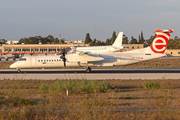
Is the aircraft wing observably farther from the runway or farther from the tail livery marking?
the tail livery marking

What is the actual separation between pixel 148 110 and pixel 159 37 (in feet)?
81.7

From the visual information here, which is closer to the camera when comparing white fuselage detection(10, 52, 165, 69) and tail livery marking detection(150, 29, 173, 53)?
white fuselage detection(10, 52, 165, 69)

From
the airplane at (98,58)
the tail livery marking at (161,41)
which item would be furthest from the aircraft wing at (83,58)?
the tail livery marking at (161,41)

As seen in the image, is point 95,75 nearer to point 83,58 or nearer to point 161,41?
point 83,58

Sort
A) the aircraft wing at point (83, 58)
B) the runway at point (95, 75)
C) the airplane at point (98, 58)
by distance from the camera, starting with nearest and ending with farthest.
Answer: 1. the runway at point (95, 75)
2. the aircraft wing at point (83, 58)
3. the airplane at point (98, 58)

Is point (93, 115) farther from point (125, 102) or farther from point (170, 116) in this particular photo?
point (125, 102)

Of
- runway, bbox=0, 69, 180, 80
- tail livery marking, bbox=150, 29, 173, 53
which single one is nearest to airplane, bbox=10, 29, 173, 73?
tail livery marking, bbox=150, 29, 173, 53

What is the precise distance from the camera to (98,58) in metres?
32.1

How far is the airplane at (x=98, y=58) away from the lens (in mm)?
32344

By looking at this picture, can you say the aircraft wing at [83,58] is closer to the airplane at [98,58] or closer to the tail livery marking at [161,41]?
the airplane at [98,58]

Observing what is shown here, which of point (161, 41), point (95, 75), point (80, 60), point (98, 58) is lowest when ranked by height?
point (95, 75)

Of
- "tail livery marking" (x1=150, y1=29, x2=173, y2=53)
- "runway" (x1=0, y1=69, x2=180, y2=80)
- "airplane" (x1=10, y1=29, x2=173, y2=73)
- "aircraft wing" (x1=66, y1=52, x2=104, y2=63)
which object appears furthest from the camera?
"tail livery marking" (x1=150, y1=29, x2=173, y2=53)

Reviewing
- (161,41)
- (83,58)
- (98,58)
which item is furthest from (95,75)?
(161,41)

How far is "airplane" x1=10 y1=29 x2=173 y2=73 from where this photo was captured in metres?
32.3
